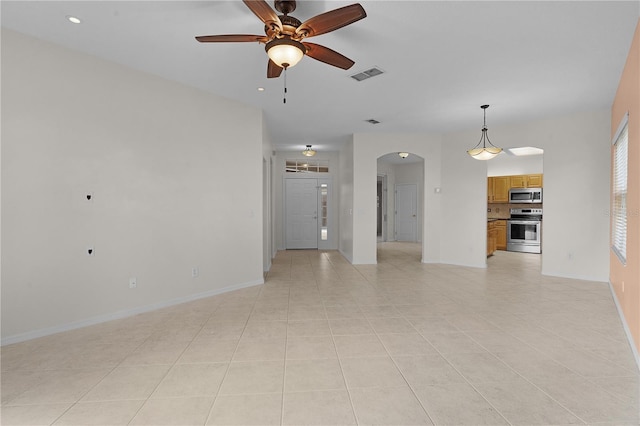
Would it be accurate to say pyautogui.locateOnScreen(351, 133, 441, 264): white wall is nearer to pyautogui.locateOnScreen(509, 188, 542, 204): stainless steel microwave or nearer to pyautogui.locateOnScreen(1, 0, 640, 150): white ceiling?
pyautogui.locateOnScreen(1, 0, 640, 150): white ceiling

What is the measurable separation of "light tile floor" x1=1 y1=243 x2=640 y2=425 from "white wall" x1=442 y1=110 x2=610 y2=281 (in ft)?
4.69

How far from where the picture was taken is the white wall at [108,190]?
9.91ft

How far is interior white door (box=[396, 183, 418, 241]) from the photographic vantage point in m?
11.5

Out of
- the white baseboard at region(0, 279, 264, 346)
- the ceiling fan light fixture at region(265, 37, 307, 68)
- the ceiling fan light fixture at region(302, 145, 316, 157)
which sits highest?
the ceiling fan light fixture at region(302, 145, 316, 157)

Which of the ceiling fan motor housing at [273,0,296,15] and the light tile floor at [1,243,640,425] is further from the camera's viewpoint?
the ceiling fan motor housing at [273,0,296,15]

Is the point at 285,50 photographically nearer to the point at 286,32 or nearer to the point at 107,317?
the point at 286,32

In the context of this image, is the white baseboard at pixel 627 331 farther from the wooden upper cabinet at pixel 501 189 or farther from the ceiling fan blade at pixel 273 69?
the wooden upper cabinet at pixel 501 189

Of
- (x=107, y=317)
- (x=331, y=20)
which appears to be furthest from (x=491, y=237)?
(x=107, y=317)

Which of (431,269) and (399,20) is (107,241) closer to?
(399,20)

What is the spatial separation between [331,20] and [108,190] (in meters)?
2.97

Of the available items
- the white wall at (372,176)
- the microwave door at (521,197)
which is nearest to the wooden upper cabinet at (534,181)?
the microwave door at (521,197)

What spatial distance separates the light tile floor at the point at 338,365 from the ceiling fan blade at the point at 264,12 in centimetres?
253

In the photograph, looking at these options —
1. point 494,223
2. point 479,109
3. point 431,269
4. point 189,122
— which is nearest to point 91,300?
point 189,122

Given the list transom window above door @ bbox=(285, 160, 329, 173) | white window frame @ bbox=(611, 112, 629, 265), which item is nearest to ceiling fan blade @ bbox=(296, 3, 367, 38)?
white window frame @ bbox=(611, 112, 629, 265)
